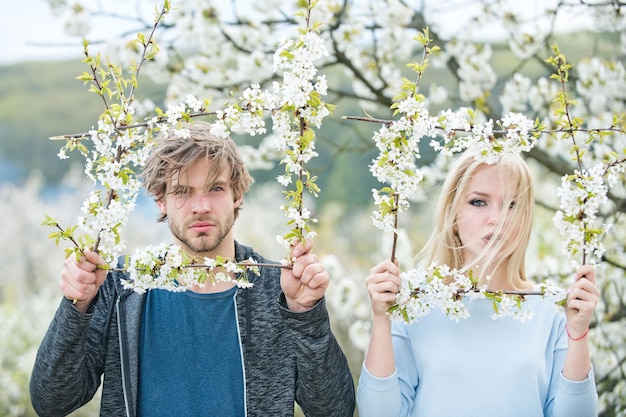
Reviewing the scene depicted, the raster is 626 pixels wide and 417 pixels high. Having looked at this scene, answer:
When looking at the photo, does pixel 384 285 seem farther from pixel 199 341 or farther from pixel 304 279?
pixel 199 341

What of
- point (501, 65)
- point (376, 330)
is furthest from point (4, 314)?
point (376, 330)

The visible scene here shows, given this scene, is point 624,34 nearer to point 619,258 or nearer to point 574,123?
point 619,258

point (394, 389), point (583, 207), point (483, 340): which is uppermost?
point (583, 207)

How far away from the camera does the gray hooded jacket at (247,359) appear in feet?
5.48

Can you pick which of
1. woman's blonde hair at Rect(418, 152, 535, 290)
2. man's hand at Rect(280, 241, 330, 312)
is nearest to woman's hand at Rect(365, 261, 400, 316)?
man's hand at Rect(280, 241, 330, 312)

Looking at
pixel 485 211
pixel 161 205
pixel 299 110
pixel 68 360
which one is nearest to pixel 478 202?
pixel 485 211

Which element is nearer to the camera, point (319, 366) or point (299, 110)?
point (299, 110)

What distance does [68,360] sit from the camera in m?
1.66

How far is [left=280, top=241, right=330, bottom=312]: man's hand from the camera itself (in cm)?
160

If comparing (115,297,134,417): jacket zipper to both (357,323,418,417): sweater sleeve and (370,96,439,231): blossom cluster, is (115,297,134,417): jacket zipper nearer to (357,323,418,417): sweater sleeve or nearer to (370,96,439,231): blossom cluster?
(357,323,418,417): sweater sleeve

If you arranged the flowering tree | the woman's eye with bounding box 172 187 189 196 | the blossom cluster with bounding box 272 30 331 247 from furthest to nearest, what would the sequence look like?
the flowering tree → the woman's eye with bounding box 172 187 189 196 → the blossom cluster with bounding box 272 30 331 247

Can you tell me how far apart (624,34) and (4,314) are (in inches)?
174

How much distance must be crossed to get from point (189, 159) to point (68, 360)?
1.76 ft

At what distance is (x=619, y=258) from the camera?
3035 mm
